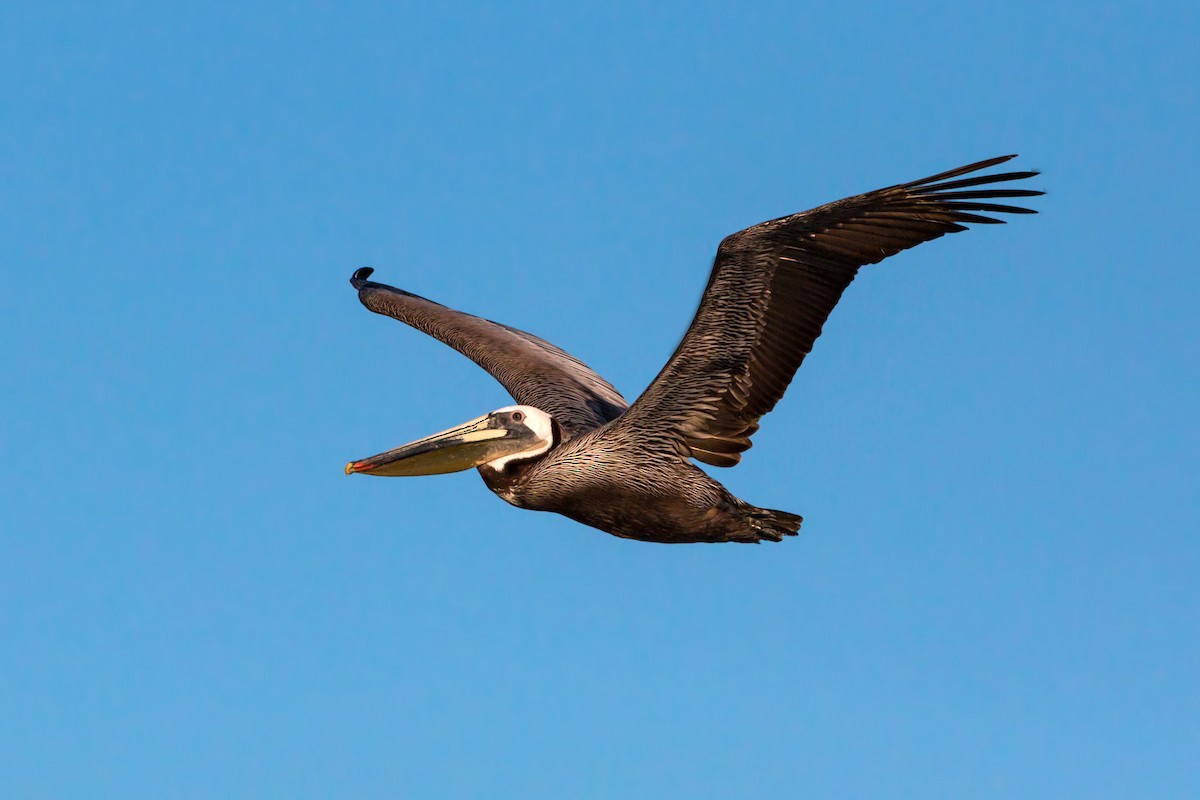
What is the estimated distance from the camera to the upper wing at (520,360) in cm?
1381

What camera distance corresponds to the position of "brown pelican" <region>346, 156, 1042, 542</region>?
11117 millimetres

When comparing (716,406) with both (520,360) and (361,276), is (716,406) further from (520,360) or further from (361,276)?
(361,276)

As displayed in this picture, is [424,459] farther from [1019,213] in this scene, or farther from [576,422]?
[1019,213]

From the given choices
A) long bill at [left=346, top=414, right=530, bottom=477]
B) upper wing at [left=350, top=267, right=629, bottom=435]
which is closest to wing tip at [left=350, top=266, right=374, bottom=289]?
upper wing at [left=350, top=267, right=629, bottom=435]

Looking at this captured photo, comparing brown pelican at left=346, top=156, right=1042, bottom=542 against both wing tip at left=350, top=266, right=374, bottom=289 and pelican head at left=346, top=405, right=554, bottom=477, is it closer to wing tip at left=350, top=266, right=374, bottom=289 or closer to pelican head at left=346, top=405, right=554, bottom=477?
pelican head at left=346, top=405, right=554, bottom=477

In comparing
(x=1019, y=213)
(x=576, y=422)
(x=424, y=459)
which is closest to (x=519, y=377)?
(x=576, y=422)

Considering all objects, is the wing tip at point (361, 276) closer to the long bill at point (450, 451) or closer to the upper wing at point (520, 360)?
the upper wing at point (520, 360)

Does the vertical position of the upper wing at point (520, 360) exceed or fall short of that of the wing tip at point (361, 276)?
it falls short

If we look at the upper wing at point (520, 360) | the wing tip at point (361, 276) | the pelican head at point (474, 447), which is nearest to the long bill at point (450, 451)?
the pelican head at point (474, 447)

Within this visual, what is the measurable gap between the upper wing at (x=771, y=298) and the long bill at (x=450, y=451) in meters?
1.06

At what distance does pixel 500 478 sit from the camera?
1206 centimetres

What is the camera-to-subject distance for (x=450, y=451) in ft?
40.3

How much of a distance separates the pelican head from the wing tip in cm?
587

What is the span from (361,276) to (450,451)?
638cm
